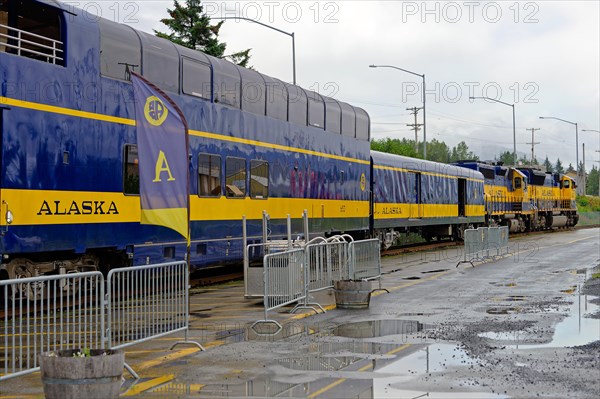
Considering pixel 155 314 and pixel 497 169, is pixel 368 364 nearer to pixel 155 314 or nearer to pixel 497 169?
pixel 155 314

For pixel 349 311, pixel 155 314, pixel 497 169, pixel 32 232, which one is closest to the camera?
pixel 155 314

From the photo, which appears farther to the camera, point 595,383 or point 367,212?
point 367,212

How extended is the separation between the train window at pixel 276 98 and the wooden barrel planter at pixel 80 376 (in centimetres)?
1426

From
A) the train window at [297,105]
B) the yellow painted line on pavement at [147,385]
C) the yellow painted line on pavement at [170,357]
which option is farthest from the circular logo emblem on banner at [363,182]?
the yellow painted line on pavement at [147,385]

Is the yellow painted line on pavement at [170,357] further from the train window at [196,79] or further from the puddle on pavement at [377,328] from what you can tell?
the train window at [196,79]

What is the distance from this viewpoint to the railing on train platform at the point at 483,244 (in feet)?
81.2

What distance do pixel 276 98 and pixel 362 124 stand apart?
675 centimetres

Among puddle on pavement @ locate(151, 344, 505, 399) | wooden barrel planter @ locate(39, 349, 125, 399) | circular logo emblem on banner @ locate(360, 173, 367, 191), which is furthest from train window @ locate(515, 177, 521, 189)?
wooden barrel planter @ locate(39, 349, 125, 399)

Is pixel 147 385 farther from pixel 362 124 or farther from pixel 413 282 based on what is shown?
pixel 362 124

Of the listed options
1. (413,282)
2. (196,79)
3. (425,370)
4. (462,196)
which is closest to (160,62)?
(196,79)

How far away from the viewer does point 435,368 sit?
8938mm

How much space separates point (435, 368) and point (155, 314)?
360 centimetres

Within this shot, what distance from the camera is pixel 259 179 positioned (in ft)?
65.5

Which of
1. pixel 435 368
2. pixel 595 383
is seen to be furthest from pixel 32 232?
pixel 595 383
